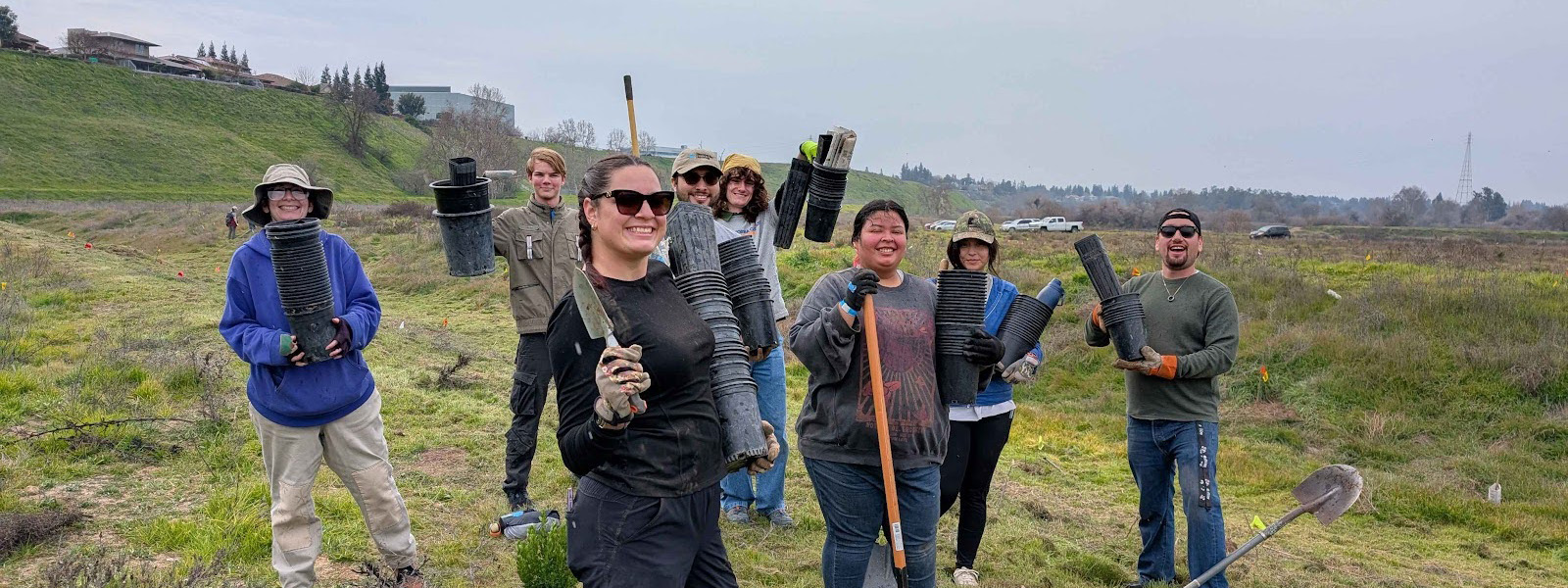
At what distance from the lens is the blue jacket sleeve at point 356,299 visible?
377 centimetres

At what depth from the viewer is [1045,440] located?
347 inches

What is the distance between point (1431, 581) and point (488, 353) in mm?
10044

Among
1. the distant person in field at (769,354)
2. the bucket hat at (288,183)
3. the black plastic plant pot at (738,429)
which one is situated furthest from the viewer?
the distant person in field at (769,354)

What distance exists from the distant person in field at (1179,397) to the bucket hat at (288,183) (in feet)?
11.9

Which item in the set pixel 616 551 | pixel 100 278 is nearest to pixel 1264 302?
pixel 616 551

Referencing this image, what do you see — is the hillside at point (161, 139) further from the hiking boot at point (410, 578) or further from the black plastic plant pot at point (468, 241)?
the black plastic plant pot at point (468, 241)

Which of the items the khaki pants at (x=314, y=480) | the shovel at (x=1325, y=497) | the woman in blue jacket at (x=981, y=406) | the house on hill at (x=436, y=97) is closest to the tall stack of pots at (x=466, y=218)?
the khaki pants at (x=314, y=480)

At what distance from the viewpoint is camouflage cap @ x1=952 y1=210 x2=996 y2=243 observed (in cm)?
432

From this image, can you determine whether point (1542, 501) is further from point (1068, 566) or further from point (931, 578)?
point (931, 578)

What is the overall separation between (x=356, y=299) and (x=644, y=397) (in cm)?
216

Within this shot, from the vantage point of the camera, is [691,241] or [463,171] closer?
[691,241]

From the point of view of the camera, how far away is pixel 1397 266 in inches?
650

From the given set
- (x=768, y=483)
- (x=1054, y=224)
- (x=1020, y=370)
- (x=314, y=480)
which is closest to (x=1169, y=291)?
(x=1020, y=370)

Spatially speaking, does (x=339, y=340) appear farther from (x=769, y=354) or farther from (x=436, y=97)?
(x=436, y=97)
